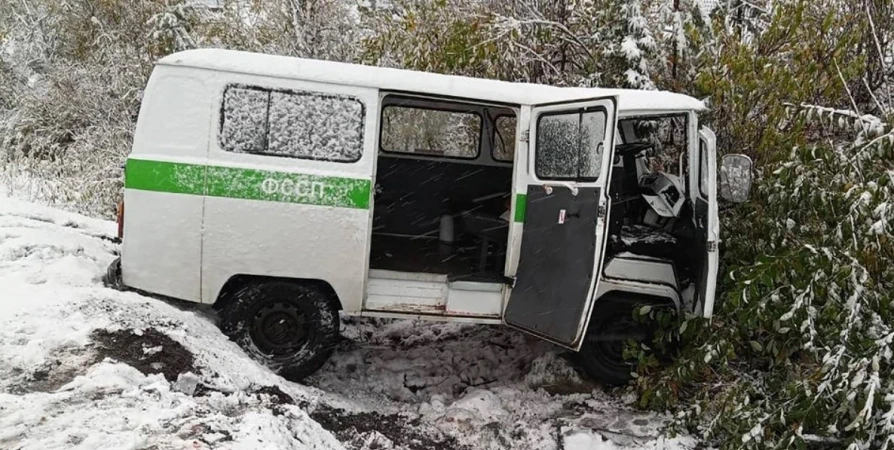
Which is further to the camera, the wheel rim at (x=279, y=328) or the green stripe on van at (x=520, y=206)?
the green stripe on van at (x=520, y=206)

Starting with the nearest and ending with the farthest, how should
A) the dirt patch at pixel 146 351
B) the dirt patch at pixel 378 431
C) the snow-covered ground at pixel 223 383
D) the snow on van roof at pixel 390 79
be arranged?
the snow-covered ground at pixel 223 383 → the dirt patch at pixel 146 351 → the dirt patch at pixel 378 431 → the snow on van roof at pixel 390 79

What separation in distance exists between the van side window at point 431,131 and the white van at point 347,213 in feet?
4.56

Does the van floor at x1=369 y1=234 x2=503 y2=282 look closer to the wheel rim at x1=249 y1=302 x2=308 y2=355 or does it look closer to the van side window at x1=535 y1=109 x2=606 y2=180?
the wheel rim at x1=249 y1=302 x2=308 y2=355

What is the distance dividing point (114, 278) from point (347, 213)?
75.4 inches

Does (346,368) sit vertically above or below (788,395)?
below

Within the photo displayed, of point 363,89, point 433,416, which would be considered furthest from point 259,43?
point 433,416

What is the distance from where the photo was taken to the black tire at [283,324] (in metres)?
5.05

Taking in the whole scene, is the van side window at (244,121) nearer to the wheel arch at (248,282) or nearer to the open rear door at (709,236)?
the wheel arch at (248,282)

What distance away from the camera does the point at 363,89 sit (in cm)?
496

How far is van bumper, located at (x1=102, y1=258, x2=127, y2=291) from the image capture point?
509 cm

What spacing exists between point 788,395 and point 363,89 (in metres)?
3.46

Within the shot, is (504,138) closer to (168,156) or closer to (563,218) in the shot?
(563,218)

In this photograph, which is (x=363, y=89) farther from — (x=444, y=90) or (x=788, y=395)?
(x=788, y=395)

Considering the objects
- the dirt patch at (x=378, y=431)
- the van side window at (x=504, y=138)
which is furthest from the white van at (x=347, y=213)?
the van side window at (x=504, y=138)
